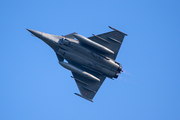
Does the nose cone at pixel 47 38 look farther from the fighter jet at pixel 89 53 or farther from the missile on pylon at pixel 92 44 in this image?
the missile on pylon at pixel 92 44

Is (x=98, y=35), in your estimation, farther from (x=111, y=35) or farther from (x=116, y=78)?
(x=116, y=78)

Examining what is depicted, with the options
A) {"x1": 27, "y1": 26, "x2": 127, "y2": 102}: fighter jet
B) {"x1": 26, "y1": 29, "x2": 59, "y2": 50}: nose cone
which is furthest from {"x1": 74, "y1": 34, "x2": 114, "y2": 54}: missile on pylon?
{"x1": 26, "y1": 29, "x2": 59, "y2": 50}: nose cone

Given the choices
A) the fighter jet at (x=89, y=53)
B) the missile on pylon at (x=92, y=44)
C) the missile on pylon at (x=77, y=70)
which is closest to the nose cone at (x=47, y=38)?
the fighter jet at (x=89, y=53)

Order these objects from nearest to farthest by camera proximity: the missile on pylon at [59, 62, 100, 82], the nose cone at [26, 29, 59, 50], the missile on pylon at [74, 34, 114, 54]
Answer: the missile on pylon at [74, 34, 114, 54]
the missile on pylon at [59, 62, 100, 82]
the nose cone at [26, 29, 59, 50]

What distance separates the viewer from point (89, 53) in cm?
2955

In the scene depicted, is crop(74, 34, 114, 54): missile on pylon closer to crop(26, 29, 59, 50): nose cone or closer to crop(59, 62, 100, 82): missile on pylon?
crop(26, 29, 59, 50): nose cone

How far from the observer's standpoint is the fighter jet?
29.3 m

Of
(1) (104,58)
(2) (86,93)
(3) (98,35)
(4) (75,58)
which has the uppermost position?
(3) (98,35)

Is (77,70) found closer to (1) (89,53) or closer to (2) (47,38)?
(1) (89,53)

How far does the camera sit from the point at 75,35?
28.7 m

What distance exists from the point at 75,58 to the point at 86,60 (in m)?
1.47

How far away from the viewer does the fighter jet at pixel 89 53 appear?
2931cm

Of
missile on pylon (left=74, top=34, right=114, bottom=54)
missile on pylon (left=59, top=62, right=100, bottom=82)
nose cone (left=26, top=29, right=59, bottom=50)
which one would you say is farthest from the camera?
nose cone (left=26, top=29, right=59, bottom=50)

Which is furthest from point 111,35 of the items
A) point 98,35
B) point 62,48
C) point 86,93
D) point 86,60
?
point 86,93
